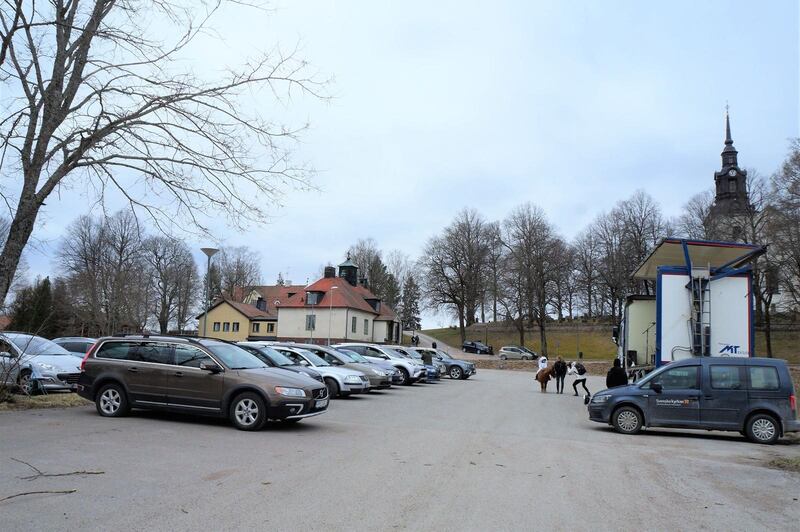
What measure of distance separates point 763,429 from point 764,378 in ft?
3.27

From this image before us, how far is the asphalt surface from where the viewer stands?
5.52 metres

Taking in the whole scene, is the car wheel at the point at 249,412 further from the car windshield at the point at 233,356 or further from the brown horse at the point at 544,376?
the brown horse at the point at 544,376

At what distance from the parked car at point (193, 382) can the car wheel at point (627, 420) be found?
20.2 ft

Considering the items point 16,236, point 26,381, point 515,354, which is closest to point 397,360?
point 26,381

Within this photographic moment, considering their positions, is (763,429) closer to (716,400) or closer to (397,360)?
(716,400)

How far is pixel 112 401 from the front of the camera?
37.6 feet

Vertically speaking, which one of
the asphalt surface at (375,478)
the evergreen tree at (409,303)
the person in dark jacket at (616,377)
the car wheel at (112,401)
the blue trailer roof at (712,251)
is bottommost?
the asphalt surface at (375,478)

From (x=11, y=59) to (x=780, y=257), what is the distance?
1916 inches

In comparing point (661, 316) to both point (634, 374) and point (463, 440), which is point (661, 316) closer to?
point (634, 374)

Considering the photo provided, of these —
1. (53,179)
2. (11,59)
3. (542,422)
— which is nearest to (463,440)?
(542,422)

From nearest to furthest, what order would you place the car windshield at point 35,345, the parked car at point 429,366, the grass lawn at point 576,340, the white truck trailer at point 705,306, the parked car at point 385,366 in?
the white truck trailer at point 705,306, the car windshield at point 35,345, the parked car at point 385,366, the parked car at point 429,366, the grass lawn at point 576,340

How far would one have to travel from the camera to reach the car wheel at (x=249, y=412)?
1047 cm

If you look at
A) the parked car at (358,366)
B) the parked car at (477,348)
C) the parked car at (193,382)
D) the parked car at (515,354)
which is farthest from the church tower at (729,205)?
the parked car at (193,382)

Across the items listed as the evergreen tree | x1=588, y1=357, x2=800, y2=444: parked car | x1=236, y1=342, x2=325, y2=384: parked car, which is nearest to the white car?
x1=236, y1=342, x2=325, y2=384: parked car
